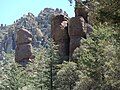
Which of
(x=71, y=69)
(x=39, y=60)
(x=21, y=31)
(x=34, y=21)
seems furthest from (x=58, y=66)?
(x=34, y=21)

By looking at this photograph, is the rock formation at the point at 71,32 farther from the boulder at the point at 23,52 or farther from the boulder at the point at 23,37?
the boulder at the point at 23,37

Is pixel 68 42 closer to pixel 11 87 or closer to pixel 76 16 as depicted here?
pixel 76 16

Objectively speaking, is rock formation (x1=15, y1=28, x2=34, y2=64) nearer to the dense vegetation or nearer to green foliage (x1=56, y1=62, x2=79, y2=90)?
the dense vegetation

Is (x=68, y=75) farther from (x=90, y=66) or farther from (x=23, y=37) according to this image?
(x=23, y=37)

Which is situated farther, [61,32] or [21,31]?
[21,31]

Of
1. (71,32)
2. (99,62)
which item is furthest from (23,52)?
(99,62)

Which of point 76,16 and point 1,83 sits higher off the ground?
point 76,16

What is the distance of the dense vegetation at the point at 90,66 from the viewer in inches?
632

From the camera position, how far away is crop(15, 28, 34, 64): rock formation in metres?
91.2

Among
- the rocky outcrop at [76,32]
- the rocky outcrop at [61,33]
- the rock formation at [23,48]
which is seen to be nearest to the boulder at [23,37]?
the rock formation at [23,48]

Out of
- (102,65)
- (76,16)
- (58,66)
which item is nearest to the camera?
(102,65)

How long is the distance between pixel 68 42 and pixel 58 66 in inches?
508

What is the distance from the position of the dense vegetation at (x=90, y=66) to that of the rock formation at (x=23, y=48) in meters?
7.62

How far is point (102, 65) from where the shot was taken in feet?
142
